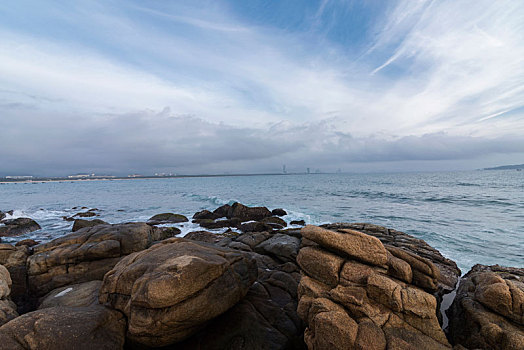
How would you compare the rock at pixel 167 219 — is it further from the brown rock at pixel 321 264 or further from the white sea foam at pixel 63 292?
the brown rock at pixel 321 264

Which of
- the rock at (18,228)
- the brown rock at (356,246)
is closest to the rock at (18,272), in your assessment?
the brown rock at (356,246)

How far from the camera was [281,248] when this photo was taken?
1245 centimetres

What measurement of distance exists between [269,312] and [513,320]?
628 centimetres

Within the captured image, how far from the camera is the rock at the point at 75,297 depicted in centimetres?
805

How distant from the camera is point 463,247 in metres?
18.2

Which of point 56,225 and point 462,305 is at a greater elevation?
point 462,305

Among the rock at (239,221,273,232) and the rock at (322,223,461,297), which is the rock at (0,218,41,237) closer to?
the rock at (239,221,273,232)

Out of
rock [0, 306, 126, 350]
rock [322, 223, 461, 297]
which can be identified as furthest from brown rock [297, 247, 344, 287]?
rock [0, 306, 126, 350]

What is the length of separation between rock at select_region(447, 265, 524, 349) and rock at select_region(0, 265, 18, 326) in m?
12.5

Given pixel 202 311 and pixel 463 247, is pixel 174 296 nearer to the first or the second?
pixel 202 311

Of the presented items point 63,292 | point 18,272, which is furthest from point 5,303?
point 18,272

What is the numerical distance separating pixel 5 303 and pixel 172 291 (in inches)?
246

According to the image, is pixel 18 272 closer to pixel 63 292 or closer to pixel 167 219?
pixel 63 292

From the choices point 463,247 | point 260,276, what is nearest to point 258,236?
point 260,276
